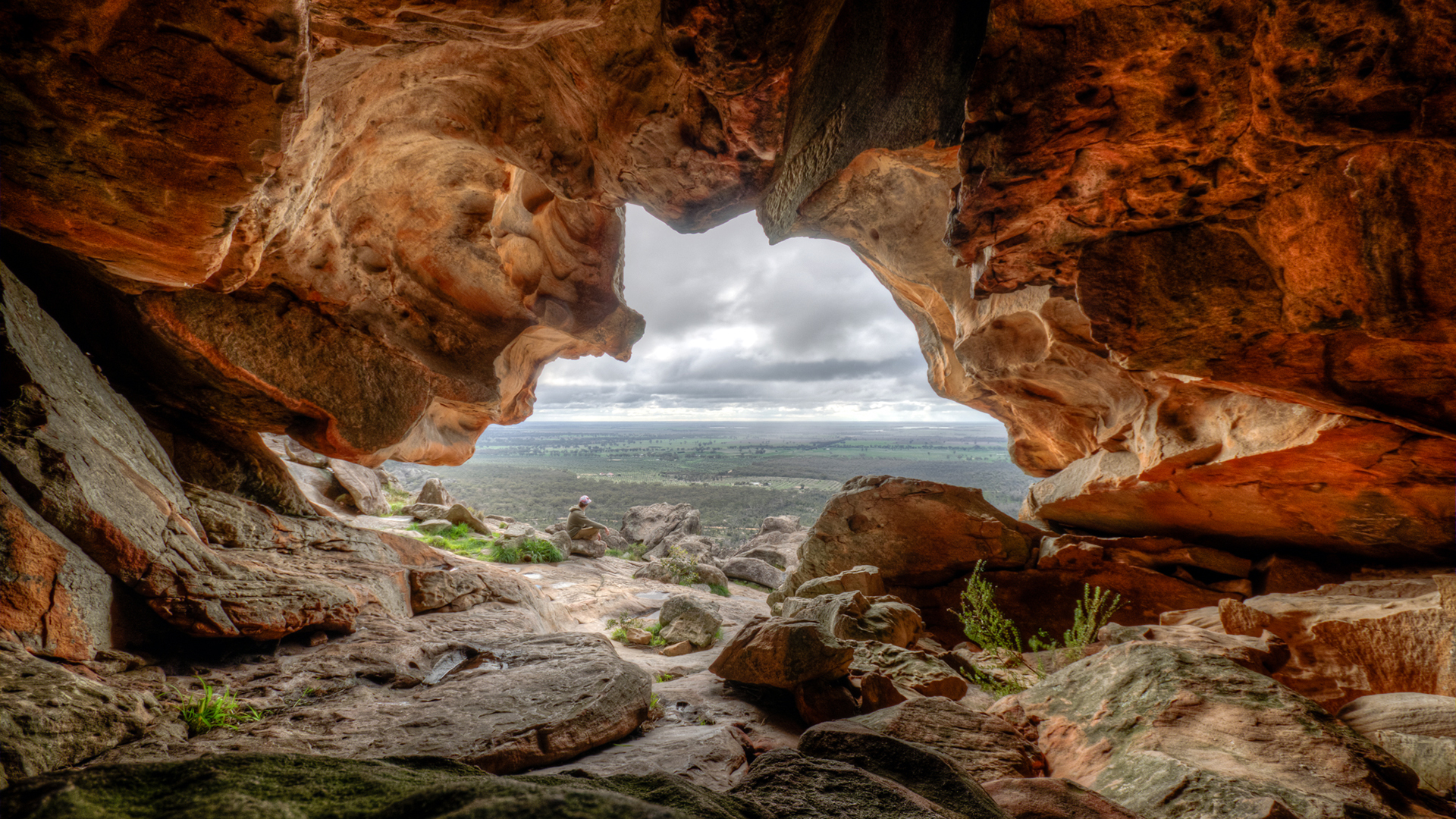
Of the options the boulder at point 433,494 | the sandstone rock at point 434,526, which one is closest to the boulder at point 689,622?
the sandstone rock at point 434,526

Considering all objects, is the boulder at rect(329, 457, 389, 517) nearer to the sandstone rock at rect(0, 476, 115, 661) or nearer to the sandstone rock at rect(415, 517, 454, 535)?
the sandstone rock at rect(415, 517, 454, 535)

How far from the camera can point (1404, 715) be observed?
309 cm

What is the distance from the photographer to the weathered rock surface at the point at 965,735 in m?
3.04

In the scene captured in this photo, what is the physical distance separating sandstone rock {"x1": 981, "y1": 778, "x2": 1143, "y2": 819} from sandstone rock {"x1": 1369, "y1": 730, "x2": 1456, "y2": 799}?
1.82 meters

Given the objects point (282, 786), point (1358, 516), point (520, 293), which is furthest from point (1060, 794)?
point (520, 293)

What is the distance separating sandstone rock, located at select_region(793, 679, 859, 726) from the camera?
4.11 m

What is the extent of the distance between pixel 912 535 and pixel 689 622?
14.0 ft

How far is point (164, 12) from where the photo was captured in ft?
7.49

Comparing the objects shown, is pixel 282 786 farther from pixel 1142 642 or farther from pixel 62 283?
pixel 62 283

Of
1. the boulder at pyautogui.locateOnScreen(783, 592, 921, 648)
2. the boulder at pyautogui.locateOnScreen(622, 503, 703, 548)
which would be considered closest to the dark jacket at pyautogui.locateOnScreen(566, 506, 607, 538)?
the boulder at pyautogui.locateOnScreen(622, 503, 703, 548)

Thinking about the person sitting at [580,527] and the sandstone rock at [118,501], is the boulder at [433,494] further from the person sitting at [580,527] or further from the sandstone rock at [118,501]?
the sandstone rock at [118,501]

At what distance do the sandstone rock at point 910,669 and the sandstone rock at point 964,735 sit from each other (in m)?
0.84

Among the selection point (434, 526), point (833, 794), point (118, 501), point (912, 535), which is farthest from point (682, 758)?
point (434, 526)

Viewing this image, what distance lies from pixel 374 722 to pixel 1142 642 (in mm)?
5794
